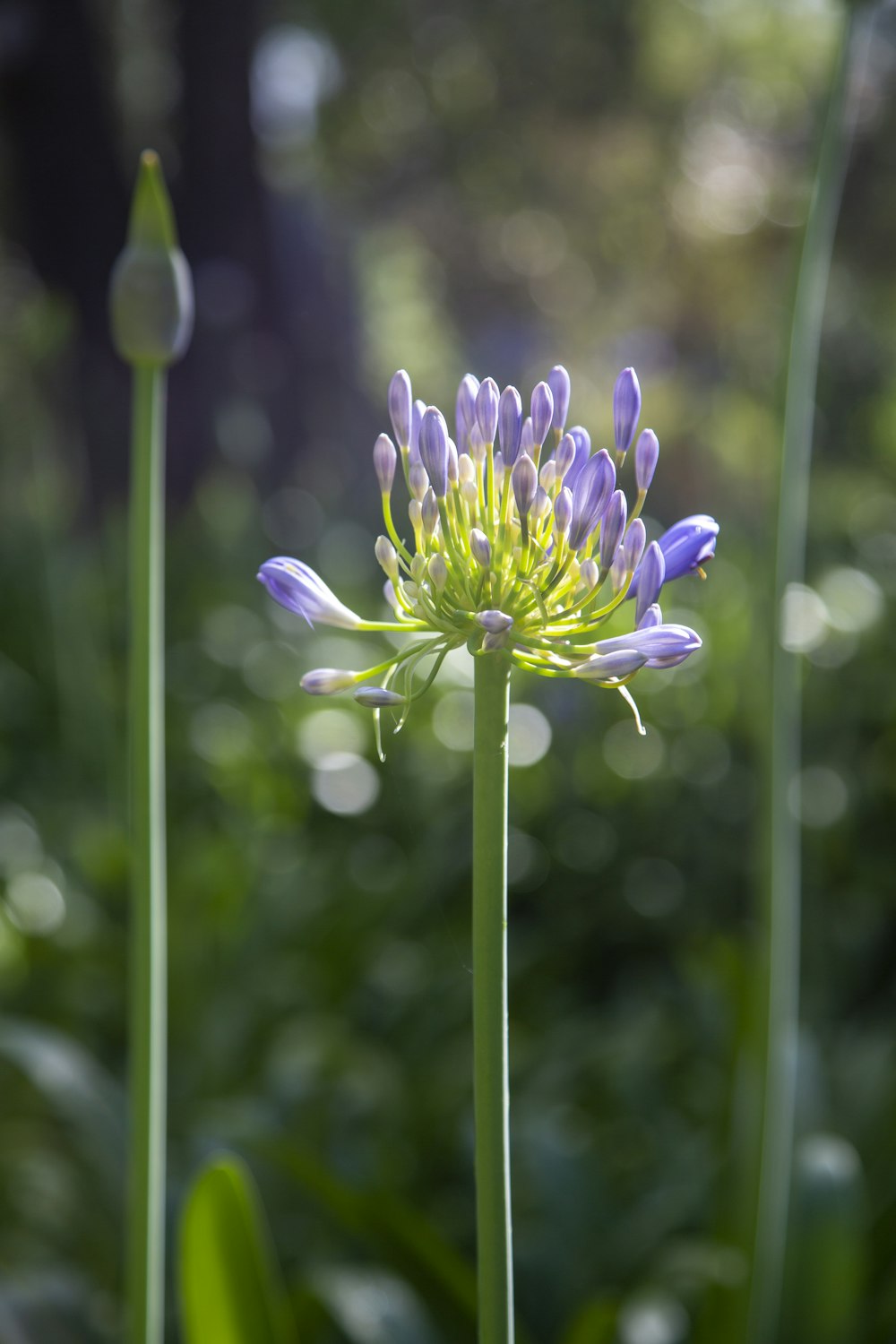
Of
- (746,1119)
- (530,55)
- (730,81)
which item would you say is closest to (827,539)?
(746,1119)

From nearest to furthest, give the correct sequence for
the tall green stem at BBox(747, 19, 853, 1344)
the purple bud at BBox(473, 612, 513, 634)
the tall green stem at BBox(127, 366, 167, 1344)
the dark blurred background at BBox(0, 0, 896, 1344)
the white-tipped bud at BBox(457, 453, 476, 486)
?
1. the purple bud at BBox(473, 612, 513, 634)
2. the white-tipped bud at BBox(457, 453, 476, 486)
3. the tall green stem at BBox(127, 366, 167, 1344)
4. the tall green stem at BBox(747, 19, 853, 1344)
5. the dark blurred background at BBox(0, 0, 896, 1344)

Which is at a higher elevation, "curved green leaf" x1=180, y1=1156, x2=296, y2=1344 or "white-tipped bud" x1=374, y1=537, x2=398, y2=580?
"white-tipped bud" x1=374, y1=537, x2=398, y2=580

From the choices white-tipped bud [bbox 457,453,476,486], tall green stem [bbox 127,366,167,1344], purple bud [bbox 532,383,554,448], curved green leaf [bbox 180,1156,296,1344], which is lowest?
curved green leaf [bbox 180,1156,296,1344]

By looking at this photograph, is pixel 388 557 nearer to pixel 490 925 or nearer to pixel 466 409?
pixel 466 409

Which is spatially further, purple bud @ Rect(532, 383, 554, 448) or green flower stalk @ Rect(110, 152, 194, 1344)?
green flower stalk @ Rect(110, 152, 194, 1344)

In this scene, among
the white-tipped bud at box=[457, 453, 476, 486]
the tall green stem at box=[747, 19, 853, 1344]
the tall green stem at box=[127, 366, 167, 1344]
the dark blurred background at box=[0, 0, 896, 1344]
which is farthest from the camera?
the dark blurred background at box=[0, 0, 896, 1344]

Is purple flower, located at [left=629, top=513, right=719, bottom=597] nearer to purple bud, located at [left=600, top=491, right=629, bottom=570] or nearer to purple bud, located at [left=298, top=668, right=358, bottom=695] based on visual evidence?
purple bud, located at [left=600, top=491, right=629, bottom=570]

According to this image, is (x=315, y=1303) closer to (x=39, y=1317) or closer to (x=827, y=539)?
(x=39, y=1317)

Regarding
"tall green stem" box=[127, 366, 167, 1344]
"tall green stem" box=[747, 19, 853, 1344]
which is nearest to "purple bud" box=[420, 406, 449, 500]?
"tall green stem" box=[127, 366, 167, 1344]
